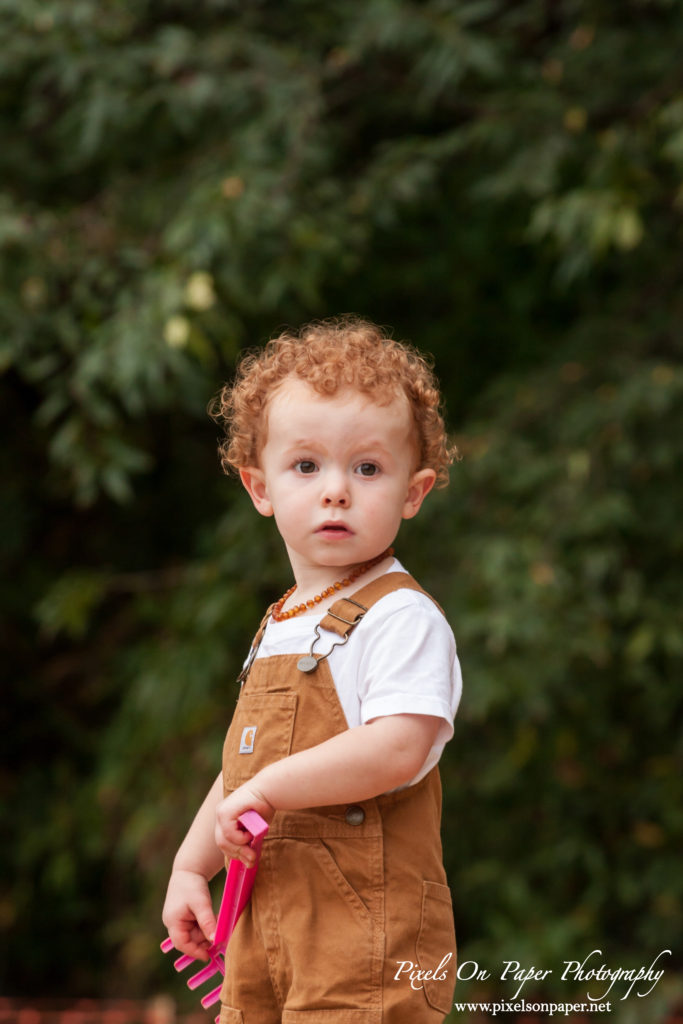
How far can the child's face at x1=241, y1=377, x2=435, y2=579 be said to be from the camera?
120cm

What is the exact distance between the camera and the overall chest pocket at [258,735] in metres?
1.18

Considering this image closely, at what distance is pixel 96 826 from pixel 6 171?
6.82ft

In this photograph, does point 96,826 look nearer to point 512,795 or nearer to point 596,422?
point 512,795

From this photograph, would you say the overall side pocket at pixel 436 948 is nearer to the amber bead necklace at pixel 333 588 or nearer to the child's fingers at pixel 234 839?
the child's fingers at pixel 234 839

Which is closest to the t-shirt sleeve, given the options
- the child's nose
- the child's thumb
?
the child's nose

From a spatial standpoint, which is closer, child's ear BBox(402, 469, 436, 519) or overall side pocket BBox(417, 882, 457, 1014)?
overall side pocket BBox(417, 882, 457, 1014)

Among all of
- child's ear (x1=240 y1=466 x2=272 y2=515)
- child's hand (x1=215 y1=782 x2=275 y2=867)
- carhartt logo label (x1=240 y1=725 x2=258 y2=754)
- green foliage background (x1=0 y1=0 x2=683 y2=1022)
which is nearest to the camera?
child's hand (x1=215 y1=782 x2=275 y2=867)

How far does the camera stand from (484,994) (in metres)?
3.56

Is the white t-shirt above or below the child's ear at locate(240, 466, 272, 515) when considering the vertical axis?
below

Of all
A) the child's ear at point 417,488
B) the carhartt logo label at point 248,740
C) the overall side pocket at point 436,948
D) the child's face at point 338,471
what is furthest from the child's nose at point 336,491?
the overall side pocket at point 436,948

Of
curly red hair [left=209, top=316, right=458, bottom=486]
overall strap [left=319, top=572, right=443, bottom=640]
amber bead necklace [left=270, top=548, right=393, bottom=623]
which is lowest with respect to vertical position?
overall strap [left=319, top=572, right=443, bottom=640]

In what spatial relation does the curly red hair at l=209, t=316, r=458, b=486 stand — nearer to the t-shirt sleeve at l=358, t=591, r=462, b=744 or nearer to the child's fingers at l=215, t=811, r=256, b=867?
the t-shirt sleeve at l=358, t=591, r=462, b=744

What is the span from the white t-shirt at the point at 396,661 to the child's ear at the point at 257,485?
15 cm

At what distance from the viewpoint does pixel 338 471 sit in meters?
1.20
